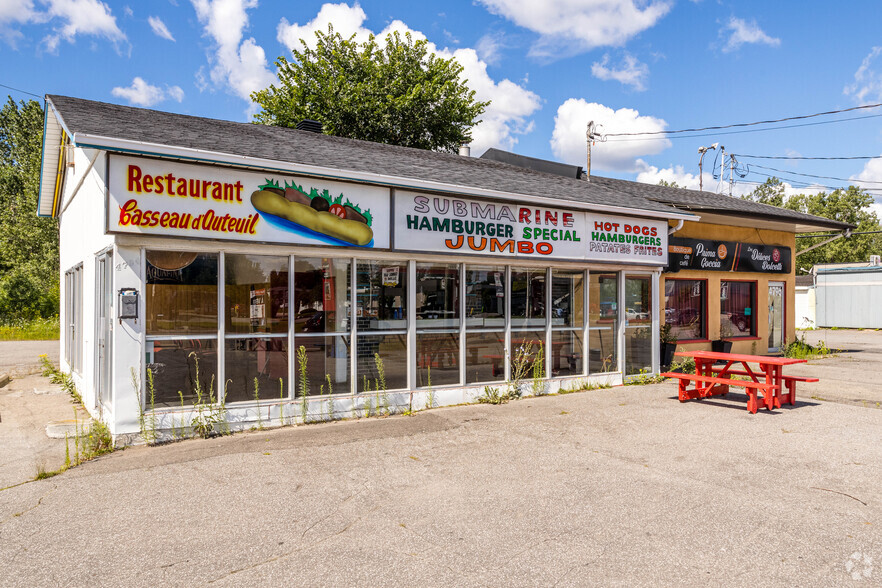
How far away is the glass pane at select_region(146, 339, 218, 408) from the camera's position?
280 inches

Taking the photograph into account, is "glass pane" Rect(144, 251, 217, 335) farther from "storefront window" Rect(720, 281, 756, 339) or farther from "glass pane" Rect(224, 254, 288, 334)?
"storefront window" Rect(720, 281, 756, 339)

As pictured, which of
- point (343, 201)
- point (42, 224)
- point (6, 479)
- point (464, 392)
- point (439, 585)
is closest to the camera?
point (439, 585)

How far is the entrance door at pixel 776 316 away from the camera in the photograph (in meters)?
17.2

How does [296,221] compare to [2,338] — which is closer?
[296,221]

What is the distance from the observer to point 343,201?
26.9ft

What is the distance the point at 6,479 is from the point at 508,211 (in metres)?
7.50

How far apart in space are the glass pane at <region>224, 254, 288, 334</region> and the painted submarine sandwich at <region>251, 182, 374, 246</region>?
0.63 meters

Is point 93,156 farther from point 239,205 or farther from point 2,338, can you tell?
point 2,338

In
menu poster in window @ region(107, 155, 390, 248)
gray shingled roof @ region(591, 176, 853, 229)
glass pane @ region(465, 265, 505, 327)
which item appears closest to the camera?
menu poster in window @ region(107, 155, 390, 248)

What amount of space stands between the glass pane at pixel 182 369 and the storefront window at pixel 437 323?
310 cm

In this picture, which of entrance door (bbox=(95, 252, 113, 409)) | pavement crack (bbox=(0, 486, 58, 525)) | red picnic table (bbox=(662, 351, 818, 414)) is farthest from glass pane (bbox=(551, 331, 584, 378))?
pavement crack (bbox=(0, 486, 58, 525))

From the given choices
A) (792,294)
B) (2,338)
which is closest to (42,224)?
(2,338)

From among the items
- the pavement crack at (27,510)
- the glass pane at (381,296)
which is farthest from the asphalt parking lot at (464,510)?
the glass pane at (381,296)

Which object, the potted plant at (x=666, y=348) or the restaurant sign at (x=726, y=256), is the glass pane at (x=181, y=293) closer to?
the potted plant at (x=666, y=348)
